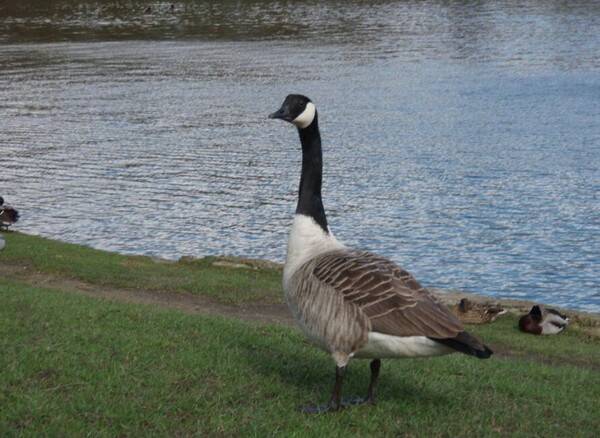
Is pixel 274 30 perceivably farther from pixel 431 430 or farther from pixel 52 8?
pixel 431 430

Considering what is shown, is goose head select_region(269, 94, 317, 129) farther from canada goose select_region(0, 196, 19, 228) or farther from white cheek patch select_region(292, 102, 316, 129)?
canada goose select_region(0, 196, 19, 228)

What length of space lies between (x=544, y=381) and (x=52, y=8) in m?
106

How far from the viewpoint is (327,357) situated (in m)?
11.7

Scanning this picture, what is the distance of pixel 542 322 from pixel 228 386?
A: 902 centimetres

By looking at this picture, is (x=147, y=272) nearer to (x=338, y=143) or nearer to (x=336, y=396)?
(x=336, y=396)

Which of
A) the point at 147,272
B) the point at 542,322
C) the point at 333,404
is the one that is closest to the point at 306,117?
the point at 333,404

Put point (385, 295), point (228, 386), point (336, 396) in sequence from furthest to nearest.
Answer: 1. point (228, 386)
2. point (336, 396)
3. point (385, 295)

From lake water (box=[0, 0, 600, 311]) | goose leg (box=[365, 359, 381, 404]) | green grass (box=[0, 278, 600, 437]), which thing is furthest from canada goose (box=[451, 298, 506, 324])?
goose leg (box=[365, 359, 381, 404])

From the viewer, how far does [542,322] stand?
17.5 metres

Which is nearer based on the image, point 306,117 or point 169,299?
point 306,117

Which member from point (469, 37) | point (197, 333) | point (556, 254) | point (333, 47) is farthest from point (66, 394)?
point (469, 37)

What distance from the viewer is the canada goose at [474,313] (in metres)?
18.2

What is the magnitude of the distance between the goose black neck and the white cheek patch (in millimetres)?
78

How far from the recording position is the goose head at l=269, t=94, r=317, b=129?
9.47 meters
